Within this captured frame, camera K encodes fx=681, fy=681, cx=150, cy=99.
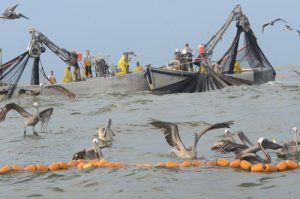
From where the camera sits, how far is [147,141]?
58.0ft

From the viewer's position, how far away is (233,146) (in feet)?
44.3

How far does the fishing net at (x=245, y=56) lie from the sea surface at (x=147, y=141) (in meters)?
1.82

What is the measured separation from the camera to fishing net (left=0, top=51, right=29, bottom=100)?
34.4m

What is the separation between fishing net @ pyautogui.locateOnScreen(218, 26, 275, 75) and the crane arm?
7.83 metres

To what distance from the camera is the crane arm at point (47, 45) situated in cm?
3534

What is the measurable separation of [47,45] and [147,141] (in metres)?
20.0

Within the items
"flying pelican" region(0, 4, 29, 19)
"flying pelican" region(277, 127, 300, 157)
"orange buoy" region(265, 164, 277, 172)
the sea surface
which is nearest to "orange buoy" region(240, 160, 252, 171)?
the sea surface

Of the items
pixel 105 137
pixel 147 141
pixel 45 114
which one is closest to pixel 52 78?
pixel 45 114

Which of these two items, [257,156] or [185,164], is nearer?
[257,156]

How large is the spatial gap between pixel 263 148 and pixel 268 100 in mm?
Result: 15758

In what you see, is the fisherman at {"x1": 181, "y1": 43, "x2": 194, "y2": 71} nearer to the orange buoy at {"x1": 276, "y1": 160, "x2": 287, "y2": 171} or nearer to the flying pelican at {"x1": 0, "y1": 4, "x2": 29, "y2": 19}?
the flying pelican at {"x1": 0, "y1": 4, "x2": 29, "y2": 19}

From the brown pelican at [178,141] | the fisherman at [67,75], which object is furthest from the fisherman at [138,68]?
the brown pelican at [178,141]

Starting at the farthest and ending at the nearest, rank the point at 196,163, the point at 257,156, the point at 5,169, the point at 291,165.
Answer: the point at 5,169, the point at 196,163, the point at 257,156, the point at 291,165

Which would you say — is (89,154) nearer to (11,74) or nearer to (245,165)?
(245,165)
